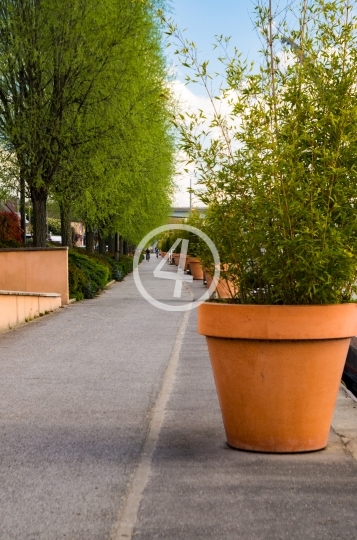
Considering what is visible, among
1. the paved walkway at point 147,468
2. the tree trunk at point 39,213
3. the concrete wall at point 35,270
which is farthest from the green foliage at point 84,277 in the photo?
the paved walkway at point 147,468

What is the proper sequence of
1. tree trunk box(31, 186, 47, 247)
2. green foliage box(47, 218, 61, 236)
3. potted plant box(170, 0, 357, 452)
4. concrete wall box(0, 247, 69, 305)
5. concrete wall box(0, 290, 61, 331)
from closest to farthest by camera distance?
potted plant box(170, 0, 357, 452), concrete wall box(0, 290, 61, 331), concrete wall box(0, 247, 69, 305), tree trunk box(31, 186, 47, 247), green foliage box(47, 218, 61, 236)

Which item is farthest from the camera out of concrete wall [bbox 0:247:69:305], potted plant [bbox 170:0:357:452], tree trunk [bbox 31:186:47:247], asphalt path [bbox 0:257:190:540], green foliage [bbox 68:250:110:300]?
green foliage [bbox 68:250:110:300]

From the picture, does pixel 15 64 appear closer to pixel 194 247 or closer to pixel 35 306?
pixel 35 306

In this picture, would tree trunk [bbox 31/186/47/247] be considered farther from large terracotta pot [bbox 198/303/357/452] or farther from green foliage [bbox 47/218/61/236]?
green foliage [bbox 47/218/61/236]

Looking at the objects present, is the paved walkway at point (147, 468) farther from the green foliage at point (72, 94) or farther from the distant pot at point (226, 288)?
the green foliage at point (72, 94)

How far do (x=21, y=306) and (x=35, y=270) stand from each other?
4462 millimetres

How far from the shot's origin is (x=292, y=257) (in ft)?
18.1

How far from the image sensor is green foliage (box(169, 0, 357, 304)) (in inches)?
213

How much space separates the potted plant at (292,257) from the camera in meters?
5.42

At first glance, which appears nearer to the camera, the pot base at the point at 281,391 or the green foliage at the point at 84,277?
the pot base at the point at 281,391

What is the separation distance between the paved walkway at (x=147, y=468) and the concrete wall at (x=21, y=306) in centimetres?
476

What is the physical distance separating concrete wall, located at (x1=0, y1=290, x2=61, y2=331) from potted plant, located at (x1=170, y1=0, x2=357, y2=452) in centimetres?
881

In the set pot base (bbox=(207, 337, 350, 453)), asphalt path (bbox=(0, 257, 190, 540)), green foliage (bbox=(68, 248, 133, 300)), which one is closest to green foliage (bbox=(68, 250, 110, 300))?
green foliage (bbox=(68, 248, 133, 300))

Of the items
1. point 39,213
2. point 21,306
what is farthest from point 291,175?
point 39,213
